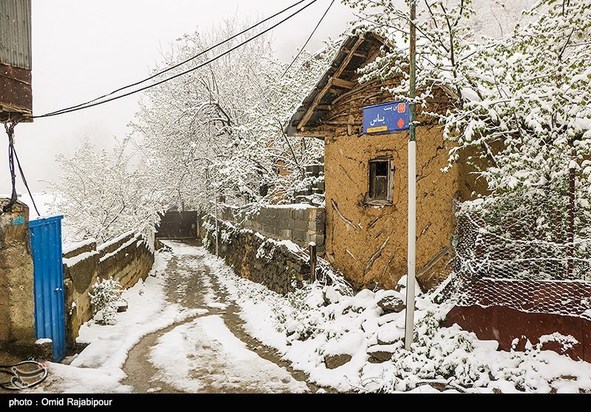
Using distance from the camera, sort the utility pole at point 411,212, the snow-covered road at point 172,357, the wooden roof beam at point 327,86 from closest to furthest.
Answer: the snow-covered road at point 172,357 → the utility pole at point 411,212 → the wooden roof beam at point 327,86

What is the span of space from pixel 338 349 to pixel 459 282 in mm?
2154

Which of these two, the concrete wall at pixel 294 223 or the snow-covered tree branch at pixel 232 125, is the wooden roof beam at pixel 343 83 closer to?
the concrete wall at pixel 294 223

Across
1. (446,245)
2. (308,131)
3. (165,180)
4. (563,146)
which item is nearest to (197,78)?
(165,180)

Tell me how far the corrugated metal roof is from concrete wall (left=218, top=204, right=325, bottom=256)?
643cm

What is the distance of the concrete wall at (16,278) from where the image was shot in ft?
19.5

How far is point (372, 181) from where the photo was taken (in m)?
8.77

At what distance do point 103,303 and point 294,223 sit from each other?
4.97m

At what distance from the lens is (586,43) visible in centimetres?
539

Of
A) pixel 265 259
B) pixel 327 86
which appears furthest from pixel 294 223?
pixel 327 86

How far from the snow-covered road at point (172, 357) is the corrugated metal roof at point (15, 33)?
4.92 m

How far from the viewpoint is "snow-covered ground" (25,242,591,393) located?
4883 millimetres

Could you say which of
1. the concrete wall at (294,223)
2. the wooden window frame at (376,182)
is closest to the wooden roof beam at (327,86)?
the wooden window frame at (376,182)

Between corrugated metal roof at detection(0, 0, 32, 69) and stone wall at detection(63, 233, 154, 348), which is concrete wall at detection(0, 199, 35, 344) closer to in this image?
stone wall at detection(63, 233, 154, 348)
